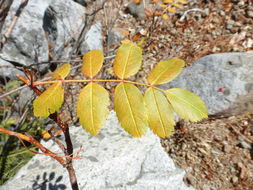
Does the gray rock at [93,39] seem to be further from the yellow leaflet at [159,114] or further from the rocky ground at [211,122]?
the yellow leaflet at [159,114]

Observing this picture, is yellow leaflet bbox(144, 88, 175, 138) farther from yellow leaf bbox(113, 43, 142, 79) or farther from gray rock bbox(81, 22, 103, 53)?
gray rock bbox(81, 22, 103, 53)

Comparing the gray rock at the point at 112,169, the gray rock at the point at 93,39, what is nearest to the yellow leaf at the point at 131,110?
the gray rock at the point at 112,169

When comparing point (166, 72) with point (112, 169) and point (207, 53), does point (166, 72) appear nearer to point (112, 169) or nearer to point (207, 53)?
point (112, 169)

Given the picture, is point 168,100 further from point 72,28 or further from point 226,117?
point 72,28

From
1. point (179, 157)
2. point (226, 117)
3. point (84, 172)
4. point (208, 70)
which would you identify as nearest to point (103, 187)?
point (84, 172)

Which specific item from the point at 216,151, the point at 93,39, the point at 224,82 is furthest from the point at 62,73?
the point at 93,39
